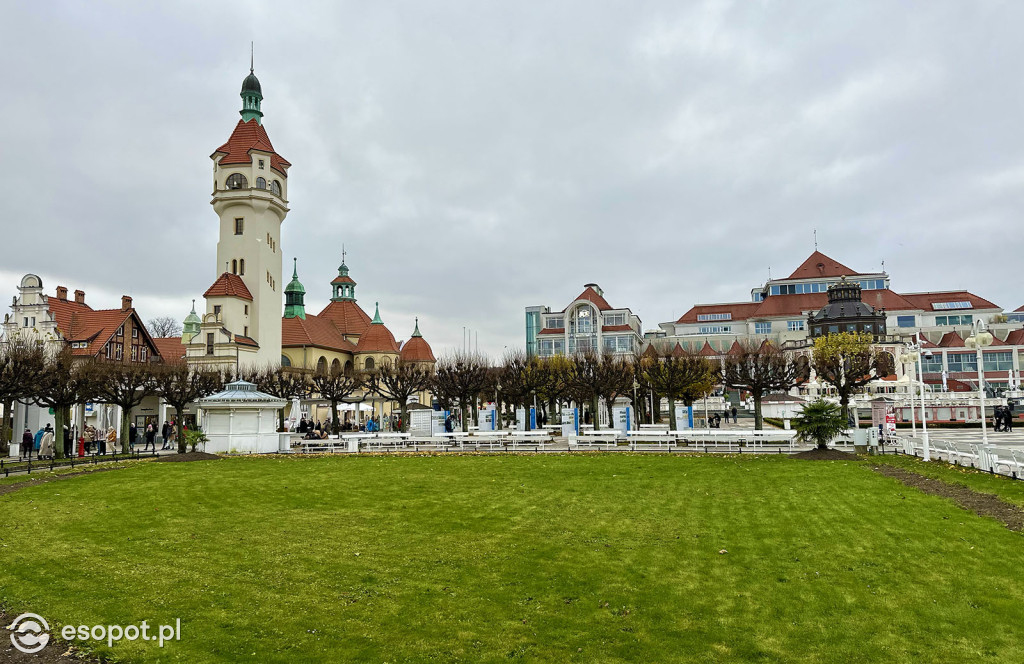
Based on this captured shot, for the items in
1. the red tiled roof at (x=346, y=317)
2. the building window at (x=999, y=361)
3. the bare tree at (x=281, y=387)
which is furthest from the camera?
the red tiled roof at (x=346, y=317)

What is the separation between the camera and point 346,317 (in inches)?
3745

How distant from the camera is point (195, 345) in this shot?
63.0m

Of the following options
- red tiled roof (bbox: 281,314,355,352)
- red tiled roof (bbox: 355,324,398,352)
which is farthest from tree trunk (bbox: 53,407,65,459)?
red tiled roof (bbox: 355,324,398,352)

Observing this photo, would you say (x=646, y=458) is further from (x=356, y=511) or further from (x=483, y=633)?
(x=483, y=633)

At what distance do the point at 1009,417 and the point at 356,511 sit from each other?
41.0 metres

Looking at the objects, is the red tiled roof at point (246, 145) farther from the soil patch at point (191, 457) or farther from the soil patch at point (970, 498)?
the soil patch at point (970, 498)

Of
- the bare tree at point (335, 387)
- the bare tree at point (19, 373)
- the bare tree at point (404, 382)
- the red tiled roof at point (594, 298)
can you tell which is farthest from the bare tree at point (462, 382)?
the red tiled roof at point (594, 298)

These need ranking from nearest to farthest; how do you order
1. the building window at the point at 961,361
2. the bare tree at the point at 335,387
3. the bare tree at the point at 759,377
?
the bare tree at the point at 759,377 < the bare tree at the point at 335,387 < the building window at the point at 961,361

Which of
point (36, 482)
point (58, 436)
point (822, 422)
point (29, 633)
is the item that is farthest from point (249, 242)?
point (29, 633)

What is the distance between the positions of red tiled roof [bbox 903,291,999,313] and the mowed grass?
89586 millimetres

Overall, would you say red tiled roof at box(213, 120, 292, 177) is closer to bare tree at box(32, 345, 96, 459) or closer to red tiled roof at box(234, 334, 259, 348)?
red tiled roof at box(234, 334, 259, 348)

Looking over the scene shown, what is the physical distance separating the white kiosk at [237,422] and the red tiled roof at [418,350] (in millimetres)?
59113

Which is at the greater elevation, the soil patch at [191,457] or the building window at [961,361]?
the building window at [961,361]

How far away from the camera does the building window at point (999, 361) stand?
78250mm
